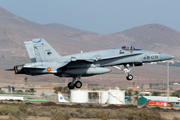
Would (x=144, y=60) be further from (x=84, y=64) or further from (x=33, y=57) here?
(x=33, y=57)

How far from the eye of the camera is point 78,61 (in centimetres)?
3362

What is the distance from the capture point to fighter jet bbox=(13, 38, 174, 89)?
33250 millimetres

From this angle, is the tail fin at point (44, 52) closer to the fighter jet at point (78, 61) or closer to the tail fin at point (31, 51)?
the fighter jet at point (78, 61)

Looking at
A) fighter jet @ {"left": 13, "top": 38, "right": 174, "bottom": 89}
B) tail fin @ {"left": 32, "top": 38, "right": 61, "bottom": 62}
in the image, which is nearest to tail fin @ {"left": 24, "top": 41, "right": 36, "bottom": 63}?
fighter jet @ {"left": 13, "top": 38, "right": 174, "bottom": 89}

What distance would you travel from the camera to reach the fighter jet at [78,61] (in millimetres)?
33250

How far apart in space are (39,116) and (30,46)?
8.38 m

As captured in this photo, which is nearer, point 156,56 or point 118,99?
point 156,56

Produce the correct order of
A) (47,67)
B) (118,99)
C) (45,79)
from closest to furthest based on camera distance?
1. (47,67)
2. (118,99)
3. (45,79)

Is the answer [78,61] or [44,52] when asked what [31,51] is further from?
[78,61]

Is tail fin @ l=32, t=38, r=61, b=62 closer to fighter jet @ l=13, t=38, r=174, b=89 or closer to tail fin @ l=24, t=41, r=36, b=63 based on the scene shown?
fighter jet @ l=13, t=38, r=174, b=89

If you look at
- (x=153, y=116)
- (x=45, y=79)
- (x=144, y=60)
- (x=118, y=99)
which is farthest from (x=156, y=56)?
(x=45, y=79)

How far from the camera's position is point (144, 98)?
85.2 m

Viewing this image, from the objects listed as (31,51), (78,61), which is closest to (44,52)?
(31,51)

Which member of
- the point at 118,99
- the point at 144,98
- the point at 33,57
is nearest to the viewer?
the point at 33,57
